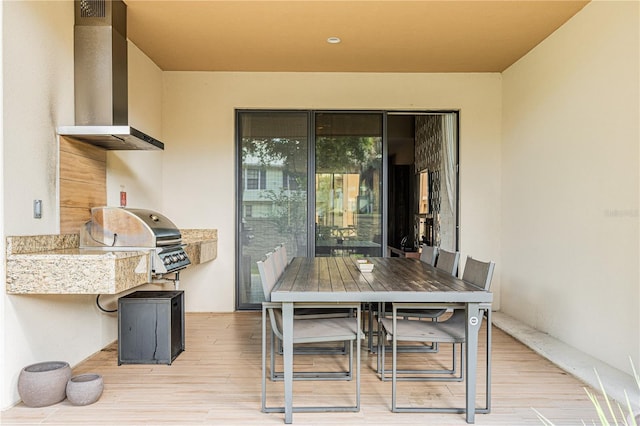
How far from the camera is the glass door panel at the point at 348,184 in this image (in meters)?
5.06

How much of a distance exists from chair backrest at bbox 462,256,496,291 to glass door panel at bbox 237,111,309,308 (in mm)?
2483

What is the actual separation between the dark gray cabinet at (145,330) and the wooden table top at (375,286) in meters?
1.02

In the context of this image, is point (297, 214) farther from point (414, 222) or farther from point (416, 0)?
point (414, 222)

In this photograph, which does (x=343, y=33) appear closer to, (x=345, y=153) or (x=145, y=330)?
(x=345, y=153)

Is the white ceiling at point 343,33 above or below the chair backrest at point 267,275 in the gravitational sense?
above

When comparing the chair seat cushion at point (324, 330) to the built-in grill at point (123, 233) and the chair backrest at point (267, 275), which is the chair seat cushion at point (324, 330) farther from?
the built-in grill at point (123, 233)

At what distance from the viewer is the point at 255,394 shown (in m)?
2.76

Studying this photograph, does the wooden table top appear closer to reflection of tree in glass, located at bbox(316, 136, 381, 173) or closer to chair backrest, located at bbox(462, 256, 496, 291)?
chair backrest, located at bbox(462, 256, 496, 291)

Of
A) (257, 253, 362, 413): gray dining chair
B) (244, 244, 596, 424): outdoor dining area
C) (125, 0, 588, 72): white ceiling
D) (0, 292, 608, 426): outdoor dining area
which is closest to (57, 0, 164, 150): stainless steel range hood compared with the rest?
(125, 0, 588, 72): white ceiling

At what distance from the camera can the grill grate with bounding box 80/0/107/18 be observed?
321 cm

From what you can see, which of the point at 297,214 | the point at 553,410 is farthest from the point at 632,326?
the point at 297,214

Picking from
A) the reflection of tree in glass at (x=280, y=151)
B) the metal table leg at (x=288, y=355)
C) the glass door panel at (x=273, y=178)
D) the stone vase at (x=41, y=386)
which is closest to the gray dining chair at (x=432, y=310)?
the metal table leg at (x=288, y=355)

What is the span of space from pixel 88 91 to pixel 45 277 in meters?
1.42

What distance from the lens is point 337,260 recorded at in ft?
12.4
